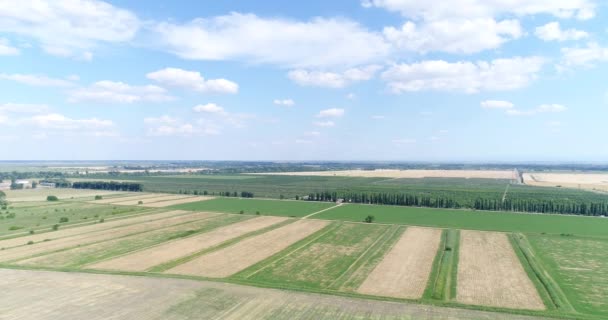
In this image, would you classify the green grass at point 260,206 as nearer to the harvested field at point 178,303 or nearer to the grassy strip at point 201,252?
the grassy strip at point 201,252

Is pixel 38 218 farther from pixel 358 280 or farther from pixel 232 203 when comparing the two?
pixel 358 280

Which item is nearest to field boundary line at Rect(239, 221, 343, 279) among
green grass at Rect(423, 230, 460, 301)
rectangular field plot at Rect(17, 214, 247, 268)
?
green grass at Rect(423, 230, 460, 301)

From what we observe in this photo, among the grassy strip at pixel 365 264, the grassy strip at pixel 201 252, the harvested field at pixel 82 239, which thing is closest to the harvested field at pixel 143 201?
the harvested field at pixel 82 239

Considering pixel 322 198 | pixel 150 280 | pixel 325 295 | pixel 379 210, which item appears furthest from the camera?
pixel 322 198

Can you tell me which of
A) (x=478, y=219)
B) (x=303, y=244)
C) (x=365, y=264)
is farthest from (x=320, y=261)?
(x=478, y=219)

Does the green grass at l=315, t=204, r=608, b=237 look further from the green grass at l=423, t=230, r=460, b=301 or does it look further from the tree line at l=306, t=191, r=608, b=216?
the green grass at l=423, t=230, r=460, b=301

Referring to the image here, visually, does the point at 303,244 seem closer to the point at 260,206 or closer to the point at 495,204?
the point at 260,206

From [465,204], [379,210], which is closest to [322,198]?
[379,210]
